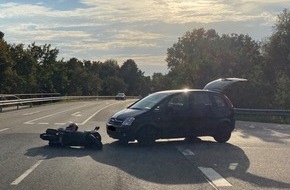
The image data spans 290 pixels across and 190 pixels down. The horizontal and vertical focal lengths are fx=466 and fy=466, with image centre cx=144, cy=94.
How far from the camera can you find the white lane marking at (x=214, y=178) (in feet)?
26.1

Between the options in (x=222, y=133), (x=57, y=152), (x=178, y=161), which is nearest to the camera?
(x=178, y=161)

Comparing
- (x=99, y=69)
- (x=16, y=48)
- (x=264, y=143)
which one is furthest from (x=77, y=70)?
(x=264, y=143)

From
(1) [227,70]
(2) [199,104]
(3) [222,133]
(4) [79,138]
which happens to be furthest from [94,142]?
(1) [227,70]

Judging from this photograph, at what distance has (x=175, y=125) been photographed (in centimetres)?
1322

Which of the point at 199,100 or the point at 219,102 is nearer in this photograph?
the point at 199,100

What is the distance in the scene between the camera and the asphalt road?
7949 millimetres

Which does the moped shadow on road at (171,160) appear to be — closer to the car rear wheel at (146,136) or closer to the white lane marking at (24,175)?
the car rear wheel at (146,136)

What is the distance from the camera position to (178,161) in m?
10.4

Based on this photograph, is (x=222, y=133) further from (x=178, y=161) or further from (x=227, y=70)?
(x=227, y=70)

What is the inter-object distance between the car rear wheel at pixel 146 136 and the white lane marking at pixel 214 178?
3.48 meters

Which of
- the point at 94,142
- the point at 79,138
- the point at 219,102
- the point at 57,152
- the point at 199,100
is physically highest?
the point at 199,100

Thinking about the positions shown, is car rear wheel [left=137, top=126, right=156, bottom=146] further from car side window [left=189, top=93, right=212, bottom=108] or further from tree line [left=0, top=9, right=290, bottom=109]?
tree line [left=0, top=9, right=290, bottom=109]

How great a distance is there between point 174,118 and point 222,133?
1.87 metres

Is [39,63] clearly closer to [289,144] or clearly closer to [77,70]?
[77,70]
